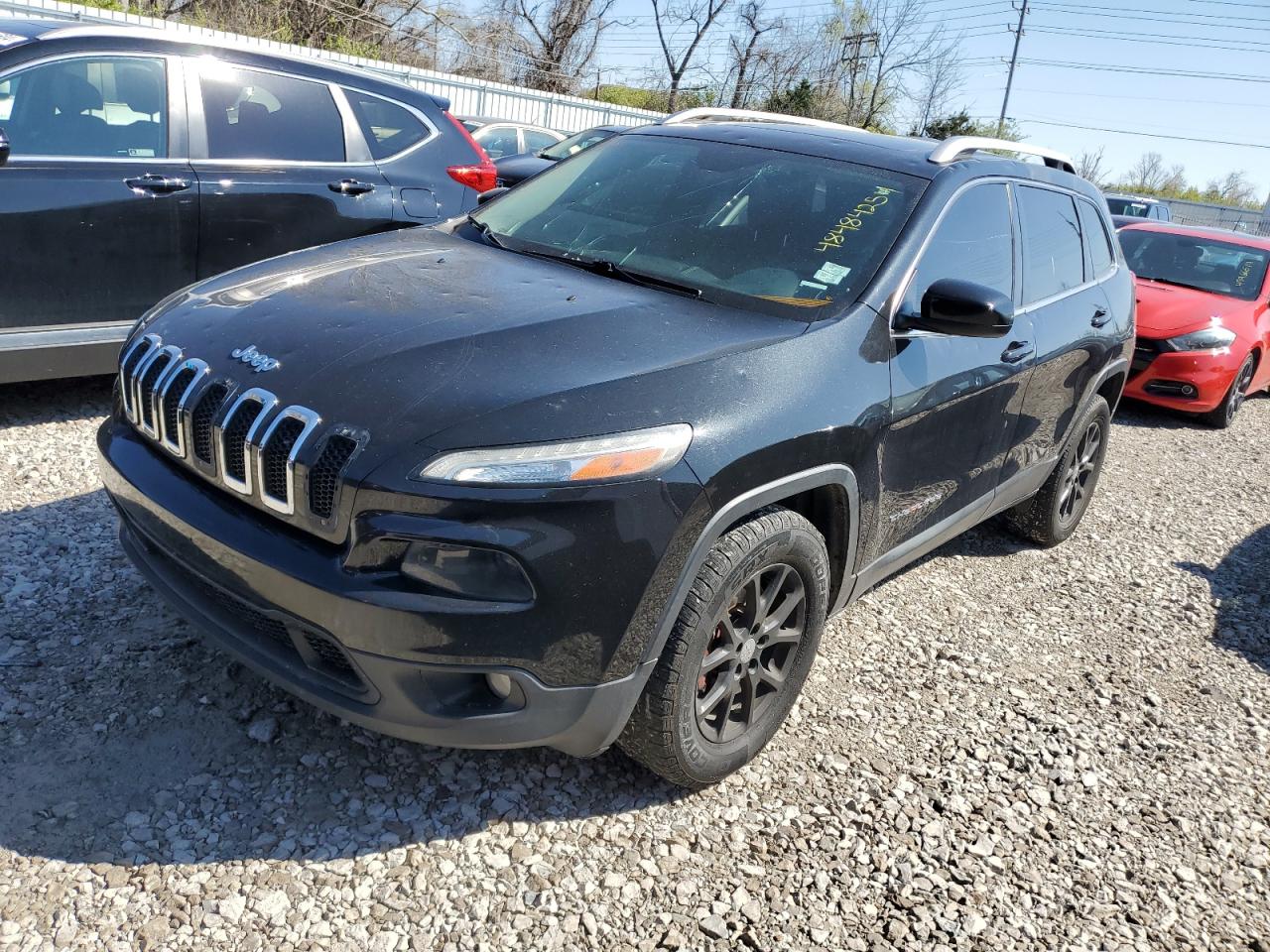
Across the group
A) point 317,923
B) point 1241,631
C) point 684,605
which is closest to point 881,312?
point 684,605

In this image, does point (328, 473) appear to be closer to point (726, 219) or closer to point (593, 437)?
point (593, 437)

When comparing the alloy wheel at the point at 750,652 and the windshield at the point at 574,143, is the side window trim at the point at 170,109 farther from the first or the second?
the windshield at the point at 574,143

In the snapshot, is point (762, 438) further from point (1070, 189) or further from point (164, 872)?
point (1070, 189)

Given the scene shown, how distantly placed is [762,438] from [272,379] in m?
1.15

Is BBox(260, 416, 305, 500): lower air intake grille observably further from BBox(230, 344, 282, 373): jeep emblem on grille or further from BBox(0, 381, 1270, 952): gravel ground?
BBox(0, 381, 1270, 952): gravel ground

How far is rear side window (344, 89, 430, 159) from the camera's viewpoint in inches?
212

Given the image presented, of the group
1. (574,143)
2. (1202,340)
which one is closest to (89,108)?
(574,143)

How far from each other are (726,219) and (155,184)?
279cm

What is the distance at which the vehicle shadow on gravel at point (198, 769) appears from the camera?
2.41 meters

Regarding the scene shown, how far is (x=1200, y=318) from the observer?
27.0 ft

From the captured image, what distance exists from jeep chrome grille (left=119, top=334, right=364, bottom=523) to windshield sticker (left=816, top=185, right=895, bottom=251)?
166 centimetres

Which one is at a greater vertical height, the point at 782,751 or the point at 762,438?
the point at 762,438

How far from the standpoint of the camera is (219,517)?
2.34 meters

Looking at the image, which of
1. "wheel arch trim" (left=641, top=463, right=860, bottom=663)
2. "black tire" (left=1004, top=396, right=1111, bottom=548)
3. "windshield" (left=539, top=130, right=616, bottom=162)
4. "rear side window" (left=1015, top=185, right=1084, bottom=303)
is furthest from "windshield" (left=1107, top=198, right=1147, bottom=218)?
"wheel arch trim" (left=641, top=463, right=860, bottom=663)
